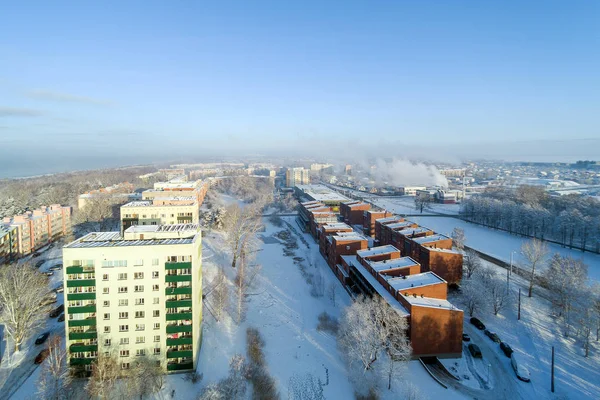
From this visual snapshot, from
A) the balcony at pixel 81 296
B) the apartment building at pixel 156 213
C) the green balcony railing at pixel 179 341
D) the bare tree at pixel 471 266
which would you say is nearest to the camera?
the balcony at pixel 81 296

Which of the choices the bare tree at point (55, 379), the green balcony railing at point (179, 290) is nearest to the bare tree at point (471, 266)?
the green balcony railing at point (179, 290)

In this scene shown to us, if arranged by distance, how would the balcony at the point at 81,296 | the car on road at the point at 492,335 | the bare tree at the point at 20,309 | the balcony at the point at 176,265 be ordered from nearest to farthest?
the balcony at the point at 81,296
the balcony at the point at 176,265
the bare tree at the point at 20,309
the car on road at the point at 492,335

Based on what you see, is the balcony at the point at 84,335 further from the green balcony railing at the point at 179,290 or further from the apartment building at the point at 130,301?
the green balcony railing at the point at 179,290

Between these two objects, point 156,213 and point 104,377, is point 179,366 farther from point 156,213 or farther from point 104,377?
point 156,213

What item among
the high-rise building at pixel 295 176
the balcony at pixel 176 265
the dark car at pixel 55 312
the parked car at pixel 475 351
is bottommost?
the parked car at pixel 475 351

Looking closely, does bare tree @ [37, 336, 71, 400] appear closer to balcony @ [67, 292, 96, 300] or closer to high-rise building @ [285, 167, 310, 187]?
balcony @ [67, 292, 96, 300]

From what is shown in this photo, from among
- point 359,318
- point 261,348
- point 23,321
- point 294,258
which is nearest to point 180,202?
point 294,258
